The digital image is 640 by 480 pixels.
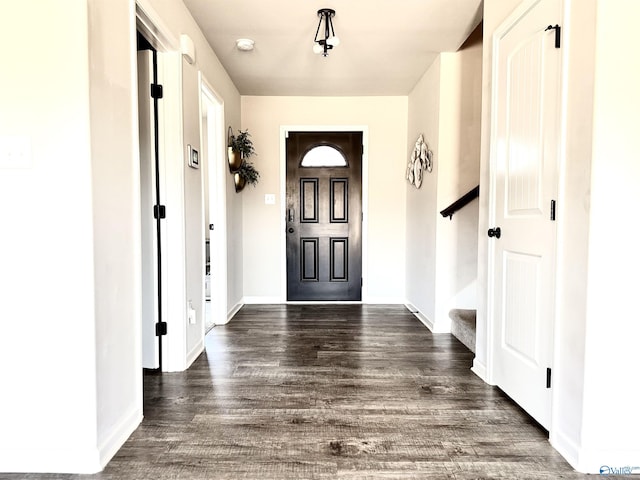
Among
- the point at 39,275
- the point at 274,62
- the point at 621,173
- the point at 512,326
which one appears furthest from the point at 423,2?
the point at 39,275

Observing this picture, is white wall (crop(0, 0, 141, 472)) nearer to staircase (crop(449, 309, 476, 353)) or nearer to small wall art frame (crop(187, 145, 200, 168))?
small wall art frame (crop(187, 145, 200, 168))

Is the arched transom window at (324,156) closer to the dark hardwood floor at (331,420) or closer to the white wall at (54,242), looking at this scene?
the dark hardwood floor at (331,420)

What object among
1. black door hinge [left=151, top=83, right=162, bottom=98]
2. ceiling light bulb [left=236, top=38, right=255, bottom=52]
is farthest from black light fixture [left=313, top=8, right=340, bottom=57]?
black door hinge [left=151, top=83, right=162, bottom=98]

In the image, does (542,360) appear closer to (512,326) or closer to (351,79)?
(512,326)

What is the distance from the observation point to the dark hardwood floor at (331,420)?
1542 mm

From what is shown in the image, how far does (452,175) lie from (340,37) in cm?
145

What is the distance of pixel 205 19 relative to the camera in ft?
9.01

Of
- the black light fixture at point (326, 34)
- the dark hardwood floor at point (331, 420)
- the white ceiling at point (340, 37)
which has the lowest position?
the dark hardwood floor at point (331, 420)

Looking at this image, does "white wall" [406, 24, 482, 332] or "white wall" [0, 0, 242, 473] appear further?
"white wall" [406, 24, 482, 332]

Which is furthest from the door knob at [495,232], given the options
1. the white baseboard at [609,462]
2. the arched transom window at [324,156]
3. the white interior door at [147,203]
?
the arched transom window at [324,156]

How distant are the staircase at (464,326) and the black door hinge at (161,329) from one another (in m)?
2.12

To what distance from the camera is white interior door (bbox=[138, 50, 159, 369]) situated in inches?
95.4

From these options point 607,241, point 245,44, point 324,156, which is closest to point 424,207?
point 324,156

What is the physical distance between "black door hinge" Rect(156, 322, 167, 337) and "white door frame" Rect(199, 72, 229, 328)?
118 cm
